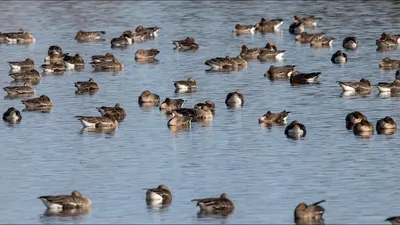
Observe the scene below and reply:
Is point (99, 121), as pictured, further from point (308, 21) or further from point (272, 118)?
point (308, 21)

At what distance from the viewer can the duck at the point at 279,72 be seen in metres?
59.1

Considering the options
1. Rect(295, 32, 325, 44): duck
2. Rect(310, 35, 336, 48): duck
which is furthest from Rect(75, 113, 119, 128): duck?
Rect(295, 32, 325, 44): duck

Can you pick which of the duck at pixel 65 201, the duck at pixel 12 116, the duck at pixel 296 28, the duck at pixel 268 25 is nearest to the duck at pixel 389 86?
the duck at pixel 12 116

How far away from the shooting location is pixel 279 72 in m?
59.1

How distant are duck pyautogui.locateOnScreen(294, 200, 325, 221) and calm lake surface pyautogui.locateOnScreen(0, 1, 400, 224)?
0.91 feet

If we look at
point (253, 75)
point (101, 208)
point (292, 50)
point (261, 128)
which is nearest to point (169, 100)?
point (261, 128)

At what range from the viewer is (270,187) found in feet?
120

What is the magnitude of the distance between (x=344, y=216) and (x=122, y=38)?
40.4m

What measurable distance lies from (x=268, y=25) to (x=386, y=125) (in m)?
34.0

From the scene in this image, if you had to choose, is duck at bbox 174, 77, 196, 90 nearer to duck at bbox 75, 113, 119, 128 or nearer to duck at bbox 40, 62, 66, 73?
duck at bbox 75, 113, 119, 128

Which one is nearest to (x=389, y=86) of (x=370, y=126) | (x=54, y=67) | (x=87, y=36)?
(x=370, y=126)

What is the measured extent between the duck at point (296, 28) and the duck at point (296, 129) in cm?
3179

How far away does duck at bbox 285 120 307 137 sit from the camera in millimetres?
44250

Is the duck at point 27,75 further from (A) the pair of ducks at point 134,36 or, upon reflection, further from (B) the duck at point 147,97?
(A) the pair of ducks at point 134,36
